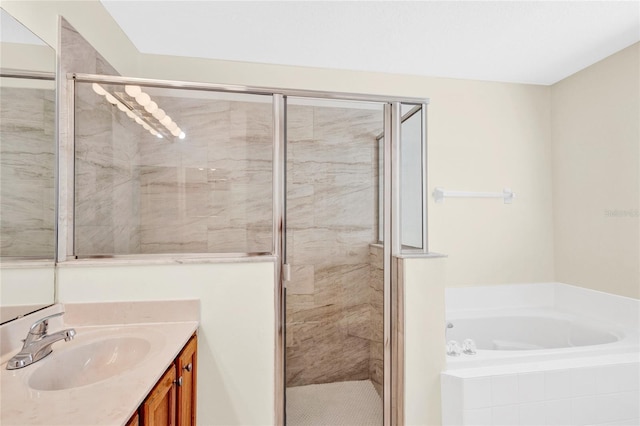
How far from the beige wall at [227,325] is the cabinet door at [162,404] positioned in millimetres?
379

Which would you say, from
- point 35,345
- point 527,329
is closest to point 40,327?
point 35,345

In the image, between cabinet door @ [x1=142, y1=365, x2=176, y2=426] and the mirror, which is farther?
the mirror

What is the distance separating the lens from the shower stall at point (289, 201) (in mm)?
1575

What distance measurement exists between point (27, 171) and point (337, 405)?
6.26 feet

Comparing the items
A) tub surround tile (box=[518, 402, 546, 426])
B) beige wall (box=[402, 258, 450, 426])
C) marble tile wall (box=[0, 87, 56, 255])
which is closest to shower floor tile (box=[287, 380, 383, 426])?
beige wall (box=[402, 258, 450, 426])

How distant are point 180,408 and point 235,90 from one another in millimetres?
1480

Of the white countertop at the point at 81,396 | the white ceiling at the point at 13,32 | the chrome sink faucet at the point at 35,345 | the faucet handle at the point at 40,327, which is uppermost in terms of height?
the white ceiling at the point at 13,32

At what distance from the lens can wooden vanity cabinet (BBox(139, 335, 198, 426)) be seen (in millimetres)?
980

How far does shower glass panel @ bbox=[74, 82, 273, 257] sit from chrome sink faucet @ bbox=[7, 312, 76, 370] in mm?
432

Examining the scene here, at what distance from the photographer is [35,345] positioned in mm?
1104

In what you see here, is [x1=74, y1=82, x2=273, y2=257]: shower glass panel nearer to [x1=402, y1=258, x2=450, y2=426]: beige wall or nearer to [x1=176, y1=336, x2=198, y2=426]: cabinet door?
[x1=176, y1=336, x2=198, y2=426]: cabinet door

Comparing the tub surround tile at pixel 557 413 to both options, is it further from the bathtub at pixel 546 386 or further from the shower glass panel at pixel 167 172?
the shower glass panel at pixel 167 172

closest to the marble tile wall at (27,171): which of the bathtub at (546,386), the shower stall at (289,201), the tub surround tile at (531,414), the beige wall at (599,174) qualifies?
the shower stall at (289,201)

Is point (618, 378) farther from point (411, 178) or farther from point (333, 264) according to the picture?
point (333, 264)
